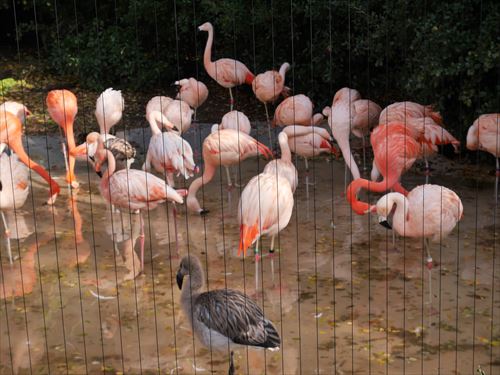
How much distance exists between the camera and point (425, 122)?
294 inches

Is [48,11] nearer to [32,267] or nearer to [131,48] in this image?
[131,48]

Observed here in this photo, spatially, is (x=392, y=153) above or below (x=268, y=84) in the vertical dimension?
above

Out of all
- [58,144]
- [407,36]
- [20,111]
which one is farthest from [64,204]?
[407,36]

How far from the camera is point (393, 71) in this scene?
1029 centimetres

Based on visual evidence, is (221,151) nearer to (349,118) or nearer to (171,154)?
(171,154)

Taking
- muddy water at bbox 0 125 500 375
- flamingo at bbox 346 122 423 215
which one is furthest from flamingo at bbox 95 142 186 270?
flamingo at bbox 346 122 423 215

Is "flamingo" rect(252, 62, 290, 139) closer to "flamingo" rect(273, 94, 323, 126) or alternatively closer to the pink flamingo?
"flamingo" rect(273, 94, 323, 126)

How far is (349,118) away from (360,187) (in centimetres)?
124

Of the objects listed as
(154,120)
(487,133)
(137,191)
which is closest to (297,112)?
(154,120)

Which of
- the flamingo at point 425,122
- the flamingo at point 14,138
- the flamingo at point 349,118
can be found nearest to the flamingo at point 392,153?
the flamingo at point 425,122

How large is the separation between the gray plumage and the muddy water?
0.89 feet

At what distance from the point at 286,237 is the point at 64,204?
230cm

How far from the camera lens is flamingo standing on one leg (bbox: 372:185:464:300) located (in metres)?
5.88

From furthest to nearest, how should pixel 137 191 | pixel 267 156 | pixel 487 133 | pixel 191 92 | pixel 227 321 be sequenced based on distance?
pixel 191 92 < pixel 267 156 < pixel 487 133 < pixel 137 191 < pixel 227 321
